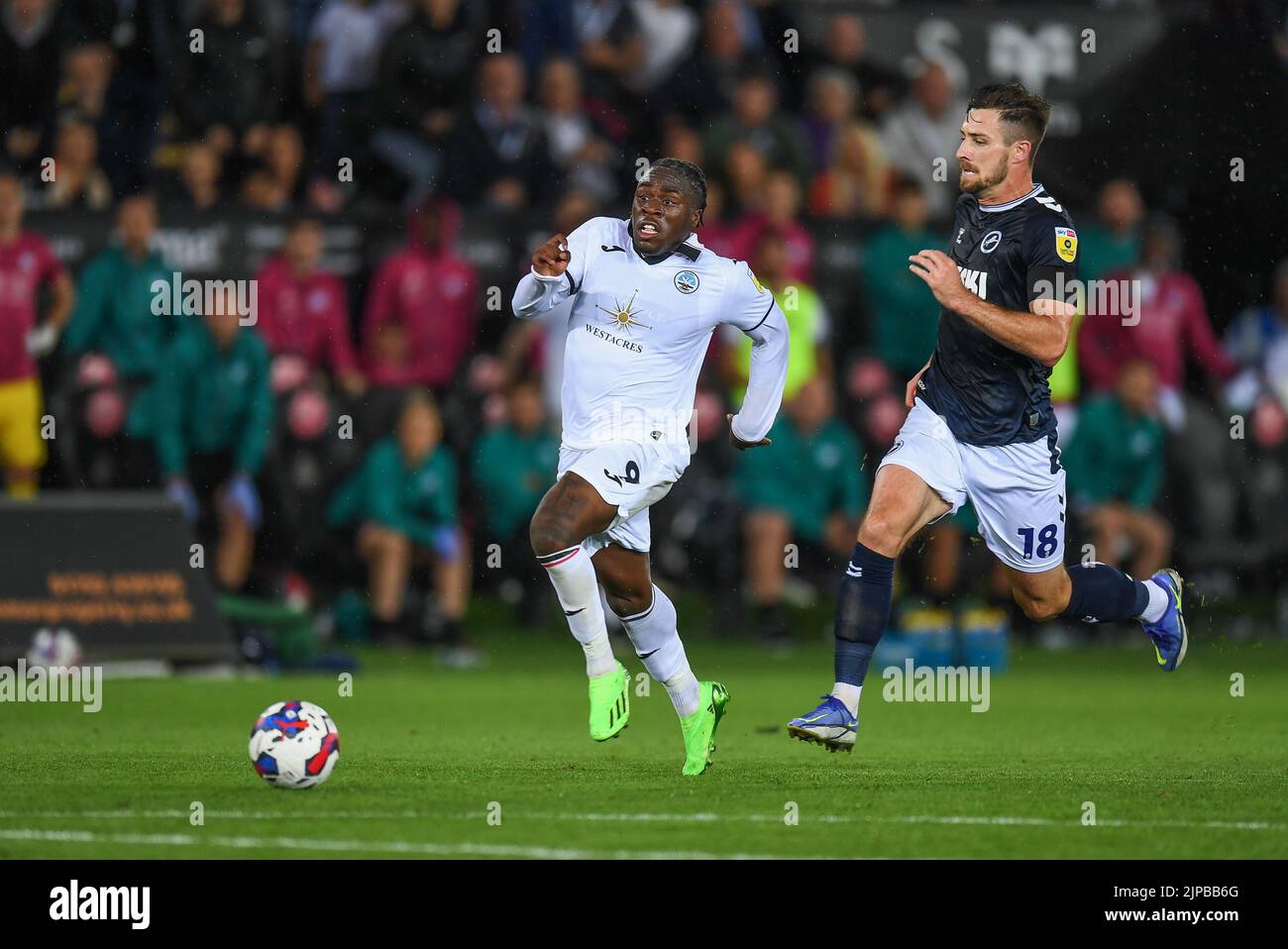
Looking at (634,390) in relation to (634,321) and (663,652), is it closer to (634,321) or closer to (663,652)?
(634,321)

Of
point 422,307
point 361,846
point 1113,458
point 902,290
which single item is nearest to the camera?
point 361,846

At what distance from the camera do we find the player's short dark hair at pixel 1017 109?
887cm

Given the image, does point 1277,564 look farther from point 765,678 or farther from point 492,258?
point 492,258

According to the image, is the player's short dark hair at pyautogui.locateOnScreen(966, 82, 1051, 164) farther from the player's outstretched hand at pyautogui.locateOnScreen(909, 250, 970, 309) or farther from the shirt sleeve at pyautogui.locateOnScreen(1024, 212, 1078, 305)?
the player's outstretched hand at pyautogui.locateOnScreen(909, 250, 970, 309)

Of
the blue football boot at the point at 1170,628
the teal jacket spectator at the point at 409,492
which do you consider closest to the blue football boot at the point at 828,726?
the blue football boot at the point at 1170,628

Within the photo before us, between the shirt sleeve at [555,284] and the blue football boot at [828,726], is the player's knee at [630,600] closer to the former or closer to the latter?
the blue football boot at [828,726]

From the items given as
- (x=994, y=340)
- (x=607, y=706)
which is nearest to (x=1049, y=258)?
(x=994, y=340)

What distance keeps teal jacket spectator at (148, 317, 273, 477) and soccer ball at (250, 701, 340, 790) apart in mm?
7468

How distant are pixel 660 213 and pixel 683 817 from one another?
271 centimetres

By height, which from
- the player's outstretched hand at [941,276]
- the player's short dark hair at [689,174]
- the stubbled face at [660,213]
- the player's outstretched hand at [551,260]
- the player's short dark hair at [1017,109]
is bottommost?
the player's outstretched hand at [941,276]

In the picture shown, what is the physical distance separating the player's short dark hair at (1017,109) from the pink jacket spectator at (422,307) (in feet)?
24.4

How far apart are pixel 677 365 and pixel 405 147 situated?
8327 mm

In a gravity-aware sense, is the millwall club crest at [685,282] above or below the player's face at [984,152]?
below

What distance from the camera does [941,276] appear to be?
336 inches
